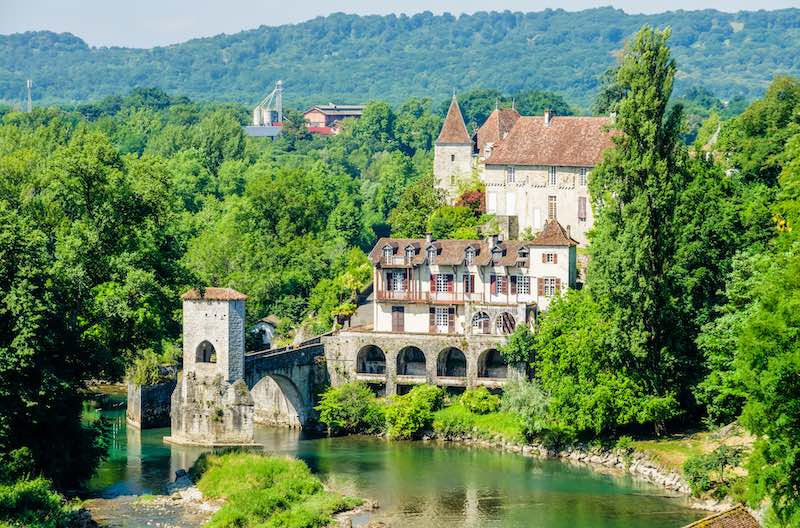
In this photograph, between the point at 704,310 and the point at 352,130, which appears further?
the point at 352,130

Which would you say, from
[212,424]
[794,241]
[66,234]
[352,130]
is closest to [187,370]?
[212,424]

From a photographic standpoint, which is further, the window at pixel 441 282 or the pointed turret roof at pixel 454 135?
the pointed turret roof at pixel 454 135

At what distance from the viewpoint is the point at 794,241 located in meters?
58.0

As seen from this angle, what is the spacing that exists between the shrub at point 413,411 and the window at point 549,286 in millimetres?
6932

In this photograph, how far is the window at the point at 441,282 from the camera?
75.0 meters

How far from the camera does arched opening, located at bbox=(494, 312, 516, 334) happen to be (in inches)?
2869

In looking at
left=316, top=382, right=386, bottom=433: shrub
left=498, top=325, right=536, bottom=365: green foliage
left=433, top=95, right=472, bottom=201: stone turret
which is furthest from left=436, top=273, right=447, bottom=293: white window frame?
left=433, top=95, right=472, bottom=201: stone turret

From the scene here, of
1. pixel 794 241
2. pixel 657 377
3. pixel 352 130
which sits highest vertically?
pixel 352 130

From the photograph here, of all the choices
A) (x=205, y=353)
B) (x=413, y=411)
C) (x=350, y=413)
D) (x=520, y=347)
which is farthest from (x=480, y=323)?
(x=205, y=353)

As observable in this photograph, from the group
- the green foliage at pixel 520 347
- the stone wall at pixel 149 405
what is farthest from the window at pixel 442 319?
the stone wall at pixel 149 405

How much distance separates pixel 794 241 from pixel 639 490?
1085cm

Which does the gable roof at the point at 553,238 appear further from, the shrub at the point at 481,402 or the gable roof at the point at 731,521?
the gable roof at the point at 731,521

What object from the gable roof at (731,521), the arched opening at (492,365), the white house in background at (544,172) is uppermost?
the white house in background at (544,172)

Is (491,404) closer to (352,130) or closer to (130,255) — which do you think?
(130,255)
